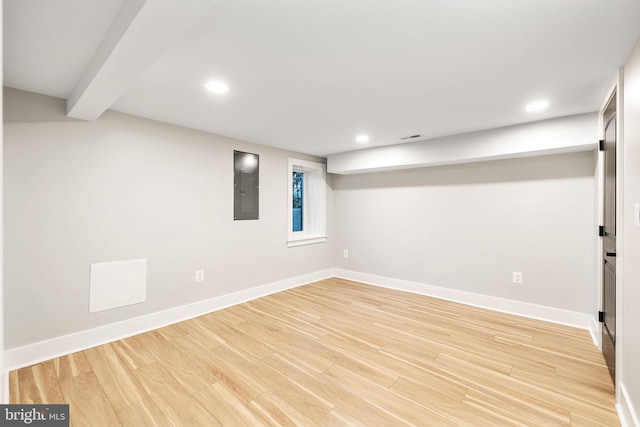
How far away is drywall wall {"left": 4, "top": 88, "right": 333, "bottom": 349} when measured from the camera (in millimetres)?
2299

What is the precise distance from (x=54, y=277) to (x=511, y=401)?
3.52 metres

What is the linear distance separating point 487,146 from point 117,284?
4.04m

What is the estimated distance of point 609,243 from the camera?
2.31 metres

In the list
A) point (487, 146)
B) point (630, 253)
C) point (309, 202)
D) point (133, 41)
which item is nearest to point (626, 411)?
point (630, 253)

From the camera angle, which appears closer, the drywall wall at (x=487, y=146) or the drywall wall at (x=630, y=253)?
the drywall wall at (x=630, y=253)

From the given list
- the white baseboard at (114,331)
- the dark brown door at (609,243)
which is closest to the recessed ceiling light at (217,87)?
the white baseboard at (114,331)

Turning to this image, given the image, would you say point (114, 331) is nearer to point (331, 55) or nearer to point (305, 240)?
point (305, 240)

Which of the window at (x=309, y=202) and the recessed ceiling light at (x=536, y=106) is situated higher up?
the recessed ceiling light at (x=536, y=106)

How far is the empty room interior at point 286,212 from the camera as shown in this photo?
5.24ft

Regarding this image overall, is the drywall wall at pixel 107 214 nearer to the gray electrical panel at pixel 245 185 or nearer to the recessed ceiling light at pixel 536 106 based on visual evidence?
the gray electrical panel at pixel 245 185

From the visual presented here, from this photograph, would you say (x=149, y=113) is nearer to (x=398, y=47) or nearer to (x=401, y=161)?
(x=398, y=47)

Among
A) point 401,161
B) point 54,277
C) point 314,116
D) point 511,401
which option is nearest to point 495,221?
point 401,161

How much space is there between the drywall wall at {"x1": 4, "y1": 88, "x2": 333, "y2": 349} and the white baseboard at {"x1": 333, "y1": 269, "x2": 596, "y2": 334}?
6.58 feet

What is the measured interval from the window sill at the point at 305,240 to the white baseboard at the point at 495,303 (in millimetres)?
846
